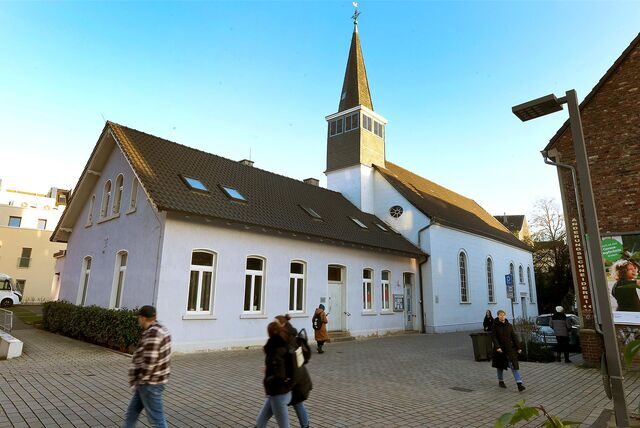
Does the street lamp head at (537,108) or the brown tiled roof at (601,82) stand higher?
the brown tiled roof at (601,82)

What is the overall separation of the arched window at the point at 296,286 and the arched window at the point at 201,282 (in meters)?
3.60

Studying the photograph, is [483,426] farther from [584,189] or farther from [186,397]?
[186,397]

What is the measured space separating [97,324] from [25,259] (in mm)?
33076

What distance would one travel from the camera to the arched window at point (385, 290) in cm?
2031

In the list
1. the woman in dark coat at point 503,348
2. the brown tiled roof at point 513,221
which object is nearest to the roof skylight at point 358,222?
the woman in dark coat at point 503,348

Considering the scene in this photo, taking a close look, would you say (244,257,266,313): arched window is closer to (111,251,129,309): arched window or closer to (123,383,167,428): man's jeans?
(111,251,129,309): arched window

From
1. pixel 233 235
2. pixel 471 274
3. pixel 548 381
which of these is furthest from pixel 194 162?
pixel 471 274

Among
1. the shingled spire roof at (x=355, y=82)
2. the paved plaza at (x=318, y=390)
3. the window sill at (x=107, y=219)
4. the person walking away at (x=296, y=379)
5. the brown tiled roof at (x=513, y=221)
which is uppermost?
the shingled spire roof at (x=355, y=82)

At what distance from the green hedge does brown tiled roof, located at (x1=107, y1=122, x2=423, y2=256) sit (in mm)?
3711

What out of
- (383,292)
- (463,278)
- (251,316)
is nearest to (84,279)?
(251,316)

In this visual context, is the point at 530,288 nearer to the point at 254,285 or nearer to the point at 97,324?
the point at 254,285

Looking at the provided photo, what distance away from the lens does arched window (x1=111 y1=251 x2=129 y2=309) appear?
581 inches

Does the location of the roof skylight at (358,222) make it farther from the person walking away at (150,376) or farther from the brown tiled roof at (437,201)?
the person walking away at (150,376)

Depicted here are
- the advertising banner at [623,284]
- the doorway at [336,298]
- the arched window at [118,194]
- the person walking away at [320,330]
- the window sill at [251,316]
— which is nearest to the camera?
the advertising banner at [623,284]
